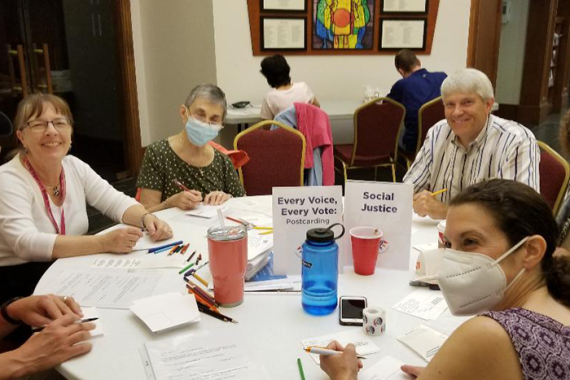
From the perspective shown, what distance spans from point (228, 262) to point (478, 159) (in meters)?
1.51

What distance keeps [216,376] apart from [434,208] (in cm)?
124

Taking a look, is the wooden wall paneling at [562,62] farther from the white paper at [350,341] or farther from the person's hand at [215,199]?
the white paper at [350,341]

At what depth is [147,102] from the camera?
5.64 m

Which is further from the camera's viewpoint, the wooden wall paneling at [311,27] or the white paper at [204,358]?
the wooden wall paneling at [311,27]

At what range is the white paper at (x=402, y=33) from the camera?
18.5 feet

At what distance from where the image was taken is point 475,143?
2.33 meters

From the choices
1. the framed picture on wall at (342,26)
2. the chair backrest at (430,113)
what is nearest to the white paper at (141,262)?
the chair backrest at (430,113)

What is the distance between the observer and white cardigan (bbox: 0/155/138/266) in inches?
68.2

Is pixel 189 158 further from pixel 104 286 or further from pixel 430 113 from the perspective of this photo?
pixel 430 113

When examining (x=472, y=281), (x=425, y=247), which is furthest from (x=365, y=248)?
(x=472, y=281)

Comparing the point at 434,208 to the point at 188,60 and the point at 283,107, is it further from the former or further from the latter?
the point at 188,60

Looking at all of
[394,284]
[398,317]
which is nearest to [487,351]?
[398,317]

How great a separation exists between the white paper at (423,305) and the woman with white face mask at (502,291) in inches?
7.1

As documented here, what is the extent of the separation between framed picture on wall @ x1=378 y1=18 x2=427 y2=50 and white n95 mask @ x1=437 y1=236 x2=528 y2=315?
4.95 meters
